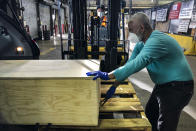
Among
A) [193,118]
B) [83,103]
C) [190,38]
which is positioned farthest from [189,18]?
[83,103]

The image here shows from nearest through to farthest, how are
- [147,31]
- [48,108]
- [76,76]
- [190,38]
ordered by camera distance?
[76,76], [48,108], [147,31], [190,38]

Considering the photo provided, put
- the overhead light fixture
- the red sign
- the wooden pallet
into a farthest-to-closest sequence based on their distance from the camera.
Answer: the red sign < the overhead light fixture < the wooden pallet

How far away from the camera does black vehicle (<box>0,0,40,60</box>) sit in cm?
261

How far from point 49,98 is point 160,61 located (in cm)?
98

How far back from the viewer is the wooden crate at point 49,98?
3.95 ft

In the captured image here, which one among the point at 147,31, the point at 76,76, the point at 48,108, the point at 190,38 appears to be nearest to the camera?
the point at 76,76

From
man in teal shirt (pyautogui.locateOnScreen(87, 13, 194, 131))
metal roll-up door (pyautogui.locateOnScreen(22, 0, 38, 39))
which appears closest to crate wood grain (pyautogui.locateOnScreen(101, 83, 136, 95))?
man in teal shirt (pyautogui.locateOnScreen(87, 13, 194, 131))

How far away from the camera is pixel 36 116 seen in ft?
4.37

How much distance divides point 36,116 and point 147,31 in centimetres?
118

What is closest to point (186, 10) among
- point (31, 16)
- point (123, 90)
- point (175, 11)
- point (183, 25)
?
point (183, 25)

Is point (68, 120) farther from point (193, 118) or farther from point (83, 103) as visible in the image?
point (193, 118)

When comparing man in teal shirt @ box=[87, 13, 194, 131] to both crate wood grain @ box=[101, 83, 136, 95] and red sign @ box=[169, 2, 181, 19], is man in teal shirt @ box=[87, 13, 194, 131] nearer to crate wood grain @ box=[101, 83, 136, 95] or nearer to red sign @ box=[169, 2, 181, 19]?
crate wood grain @ box=[101, 83, 136, 95]

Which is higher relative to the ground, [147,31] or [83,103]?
[147,31]

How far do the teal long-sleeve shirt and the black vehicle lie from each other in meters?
2.01
